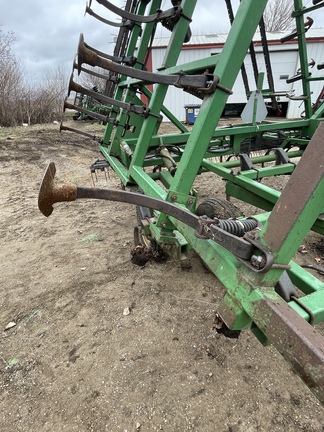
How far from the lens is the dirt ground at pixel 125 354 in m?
1.43

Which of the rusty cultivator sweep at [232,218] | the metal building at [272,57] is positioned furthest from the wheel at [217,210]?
the metal building at [272,57]

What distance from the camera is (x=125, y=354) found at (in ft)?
5.75

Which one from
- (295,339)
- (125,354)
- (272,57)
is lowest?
(125,354)

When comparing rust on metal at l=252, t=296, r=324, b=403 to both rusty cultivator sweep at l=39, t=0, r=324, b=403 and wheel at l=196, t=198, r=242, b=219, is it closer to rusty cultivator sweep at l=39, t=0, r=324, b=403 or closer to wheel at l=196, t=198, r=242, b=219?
rusty cultivator sweep at l=39, t=0, r=324, b=403

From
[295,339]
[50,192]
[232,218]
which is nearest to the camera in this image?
[295,339]

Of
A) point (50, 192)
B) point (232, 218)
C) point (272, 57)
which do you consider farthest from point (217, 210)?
point (272, 57)

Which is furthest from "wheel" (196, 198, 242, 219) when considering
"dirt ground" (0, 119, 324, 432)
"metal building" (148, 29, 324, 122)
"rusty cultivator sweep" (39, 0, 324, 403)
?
"metal building" (148, 29, 324, 122)

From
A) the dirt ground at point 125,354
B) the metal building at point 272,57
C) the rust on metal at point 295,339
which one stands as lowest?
the dirt ground at point 125,354

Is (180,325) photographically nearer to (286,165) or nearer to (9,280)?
(9,280)

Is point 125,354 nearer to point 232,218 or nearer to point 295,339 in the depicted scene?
point 232,218

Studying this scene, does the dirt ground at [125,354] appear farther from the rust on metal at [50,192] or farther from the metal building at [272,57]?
the metal building at [272,57]

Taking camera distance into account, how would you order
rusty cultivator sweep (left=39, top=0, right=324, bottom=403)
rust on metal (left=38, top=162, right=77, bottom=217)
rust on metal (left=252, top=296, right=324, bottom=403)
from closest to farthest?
1. rust on metal (left=252, top=296, right=324, bottom=403)
2. rusty cultivator sweep (left=39, top=0, right=324, bottom=403)
3. rust on metal (left=38, top=162, right=77, bottom=217)

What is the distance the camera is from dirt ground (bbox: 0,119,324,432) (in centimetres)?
143

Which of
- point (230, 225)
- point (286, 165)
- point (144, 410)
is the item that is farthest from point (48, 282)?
point (286, 165)
